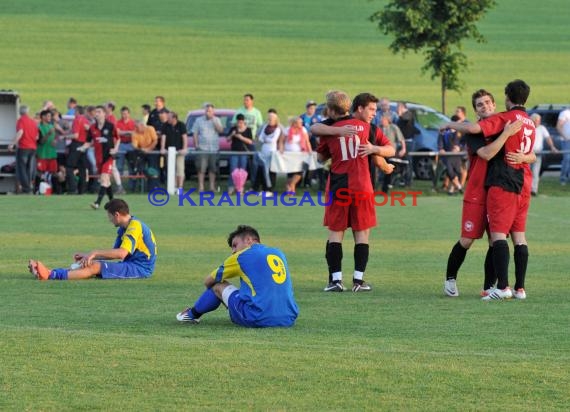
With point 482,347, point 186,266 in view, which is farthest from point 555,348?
point 186,266

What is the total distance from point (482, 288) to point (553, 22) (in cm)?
6953

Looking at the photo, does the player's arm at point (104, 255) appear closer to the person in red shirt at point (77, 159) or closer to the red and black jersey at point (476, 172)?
the red and black jersey at point (476, 172)

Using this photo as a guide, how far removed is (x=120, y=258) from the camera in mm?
14562

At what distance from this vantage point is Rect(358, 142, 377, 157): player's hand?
13.4 meters

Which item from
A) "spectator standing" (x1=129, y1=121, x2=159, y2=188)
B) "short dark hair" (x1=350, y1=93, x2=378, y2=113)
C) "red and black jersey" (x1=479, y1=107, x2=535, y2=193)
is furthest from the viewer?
"spectator standing" (x1=129, y1=121, x2=159, y2=188)

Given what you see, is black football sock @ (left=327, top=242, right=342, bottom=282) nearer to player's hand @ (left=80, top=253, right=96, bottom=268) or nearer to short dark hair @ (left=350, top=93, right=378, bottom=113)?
short dark hair @ (left=350, top=93, right=378, bottom=113)

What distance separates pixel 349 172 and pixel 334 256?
857mm

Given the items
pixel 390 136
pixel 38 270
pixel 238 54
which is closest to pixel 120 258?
pixel 38 270

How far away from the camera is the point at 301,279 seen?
48.7ft

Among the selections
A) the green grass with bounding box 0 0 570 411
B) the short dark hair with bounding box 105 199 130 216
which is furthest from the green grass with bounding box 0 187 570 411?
the short dark hair with bounding box 105 199 130 216

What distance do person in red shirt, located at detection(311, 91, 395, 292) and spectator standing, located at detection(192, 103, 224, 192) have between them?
1646 cm

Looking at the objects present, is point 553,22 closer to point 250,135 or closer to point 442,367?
point 250,135

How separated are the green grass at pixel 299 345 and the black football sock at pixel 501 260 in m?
0.29

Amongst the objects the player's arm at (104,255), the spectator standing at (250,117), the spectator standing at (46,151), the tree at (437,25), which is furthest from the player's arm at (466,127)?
the tree at (437,25)
